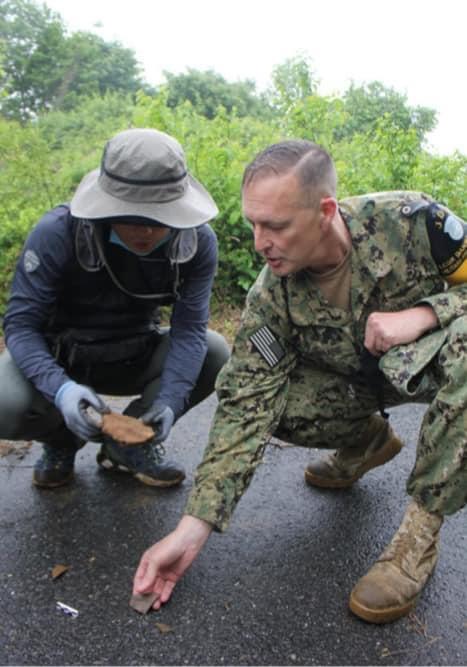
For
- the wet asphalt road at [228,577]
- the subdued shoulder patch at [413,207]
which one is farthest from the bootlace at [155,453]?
the subdued shoulder patch at [413,207]

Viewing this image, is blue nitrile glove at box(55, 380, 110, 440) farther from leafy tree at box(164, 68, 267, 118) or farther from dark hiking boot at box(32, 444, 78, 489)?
leafy tree at box(164, 68, 267, 118)

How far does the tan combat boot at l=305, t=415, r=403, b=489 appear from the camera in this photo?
232 centimetres

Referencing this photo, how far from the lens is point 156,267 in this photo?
7.16 ft

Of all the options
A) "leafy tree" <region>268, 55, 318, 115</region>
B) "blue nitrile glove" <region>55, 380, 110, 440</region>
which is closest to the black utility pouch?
"blue nitrile glove" <region>55, 380, 110, 440</region>

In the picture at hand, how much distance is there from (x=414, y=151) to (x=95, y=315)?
3.61m

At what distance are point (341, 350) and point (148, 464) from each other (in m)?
0.90

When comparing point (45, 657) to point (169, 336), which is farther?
point (169, 336)

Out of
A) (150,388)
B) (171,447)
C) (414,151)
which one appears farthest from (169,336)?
(414,151)

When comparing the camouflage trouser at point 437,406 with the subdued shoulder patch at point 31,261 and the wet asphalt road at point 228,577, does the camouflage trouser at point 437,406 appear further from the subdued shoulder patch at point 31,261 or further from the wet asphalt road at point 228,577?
the subdued shoulder patch at point 31,261

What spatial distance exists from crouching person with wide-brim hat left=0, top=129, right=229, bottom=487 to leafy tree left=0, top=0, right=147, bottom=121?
121 ft

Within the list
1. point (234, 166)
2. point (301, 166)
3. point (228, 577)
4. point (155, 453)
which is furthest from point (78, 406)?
point (234, 166)

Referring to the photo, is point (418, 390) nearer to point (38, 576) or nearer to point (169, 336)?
point (169, 336)

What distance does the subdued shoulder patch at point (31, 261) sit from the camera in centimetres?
205

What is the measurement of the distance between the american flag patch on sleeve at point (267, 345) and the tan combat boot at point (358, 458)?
531 millimetres
